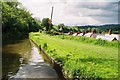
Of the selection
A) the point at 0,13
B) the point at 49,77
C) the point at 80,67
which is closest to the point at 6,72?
the point at 49,77

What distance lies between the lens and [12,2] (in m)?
62.1

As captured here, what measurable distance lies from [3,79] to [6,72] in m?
2.03

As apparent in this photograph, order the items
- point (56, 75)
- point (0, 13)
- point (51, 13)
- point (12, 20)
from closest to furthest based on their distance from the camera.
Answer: point (56, 75) → point (0, 13) → point (12, 20) → point (51, 13)

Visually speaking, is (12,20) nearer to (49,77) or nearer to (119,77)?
(49,77)

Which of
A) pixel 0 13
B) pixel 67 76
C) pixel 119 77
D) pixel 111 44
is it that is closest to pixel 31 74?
pixel 67 76

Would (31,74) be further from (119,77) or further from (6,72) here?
(119,77)

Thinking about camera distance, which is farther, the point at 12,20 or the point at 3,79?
the point at 12,20

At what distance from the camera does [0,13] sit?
116ft

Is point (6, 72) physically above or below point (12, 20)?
below

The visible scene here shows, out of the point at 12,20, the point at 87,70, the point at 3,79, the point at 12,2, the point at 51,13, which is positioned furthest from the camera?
the point at 51,13

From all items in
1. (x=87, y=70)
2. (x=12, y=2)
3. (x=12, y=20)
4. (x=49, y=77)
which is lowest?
(x=49, y=77)

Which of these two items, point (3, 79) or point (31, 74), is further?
point (31, 74)

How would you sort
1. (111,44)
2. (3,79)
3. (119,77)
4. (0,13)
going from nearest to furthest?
(119,77) → (3,79) → (111,44) → (0,13)

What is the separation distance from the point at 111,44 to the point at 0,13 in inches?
590
